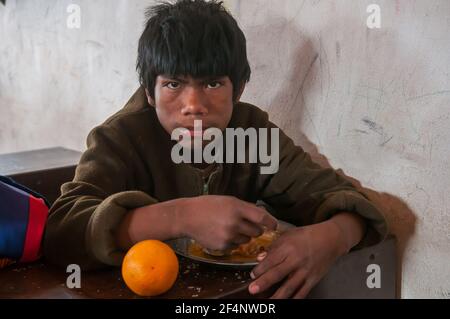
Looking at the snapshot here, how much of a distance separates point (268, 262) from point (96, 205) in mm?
272

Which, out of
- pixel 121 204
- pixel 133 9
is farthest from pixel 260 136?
pixel 133 9

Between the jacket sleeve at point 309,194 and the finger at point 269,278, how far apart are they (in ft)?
0.62

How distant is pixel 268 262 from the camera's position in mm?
800

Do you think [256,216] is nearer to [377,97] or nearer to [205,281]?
[205,281]

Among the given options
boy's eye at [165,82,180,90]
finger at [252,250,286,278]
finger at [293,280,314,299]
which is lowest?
finger at [293,280,314,299]

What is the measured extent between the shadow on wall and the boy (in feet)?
0.29

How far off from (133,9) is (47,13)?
537 millimetres

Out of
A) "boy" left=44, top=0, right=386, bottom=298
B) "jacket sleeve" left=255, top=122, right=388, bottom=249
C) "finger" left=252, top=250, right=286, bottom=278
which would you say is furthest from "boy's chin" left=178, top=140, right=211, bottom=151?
"finger" left=252, top=250, right=286, bottom=278

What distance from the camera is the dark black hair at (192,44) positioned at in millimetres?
932

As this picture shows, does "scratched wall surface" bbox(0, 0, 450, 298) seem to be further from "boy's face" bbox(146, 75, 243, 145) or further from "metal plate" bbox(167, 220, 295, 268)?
"metal plate" bbox(167, 220, 295, 268)

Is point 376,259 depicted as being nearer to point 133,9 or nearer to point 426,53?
point 426,53

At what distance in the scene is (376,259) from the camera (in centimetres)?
102

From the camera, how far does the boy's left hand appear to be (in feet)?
2.61

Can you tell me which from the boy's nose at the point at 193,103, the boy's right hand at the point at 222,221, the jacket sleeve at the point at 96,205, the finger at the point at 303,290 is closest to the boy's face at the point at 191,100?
the boy's nose at the point at 193,103
